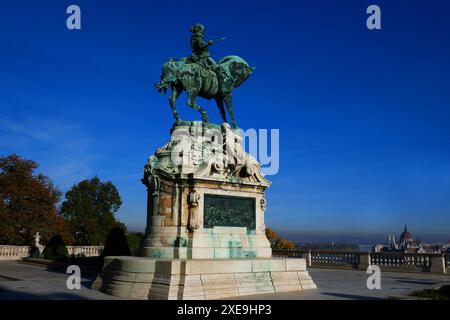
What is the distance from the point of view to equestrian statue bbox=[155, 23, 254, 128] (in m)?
17.7

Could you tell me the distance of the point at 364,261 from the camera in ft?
87.2

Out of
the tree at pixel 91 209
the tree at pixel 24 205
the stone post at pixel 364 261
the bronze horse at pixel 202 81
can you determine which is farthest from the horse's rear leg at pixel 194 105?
the tree at pixel 91 209

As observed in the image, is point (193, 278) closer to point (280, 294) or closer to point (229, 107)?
point (280, 294)

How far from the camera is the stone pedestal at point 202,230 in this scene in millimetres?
13742

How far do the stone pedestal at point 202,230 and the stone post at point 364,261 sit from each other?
36.6ft

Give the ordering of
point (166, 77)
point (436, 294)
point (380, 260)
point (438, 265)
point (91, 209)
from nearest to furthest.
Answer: point (436, 294) → point (166, 77) → point (438, 265) → point (380, 260) → point (91, 209)

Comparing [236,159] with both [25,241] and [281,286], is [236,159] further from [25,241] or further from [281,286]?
[25,241]

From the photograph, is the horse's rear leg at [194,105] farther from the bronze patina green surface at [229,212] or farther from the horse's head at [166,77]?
the bronze patina green surface at [229,212]

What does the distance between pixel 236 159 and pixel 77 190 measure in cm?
4084

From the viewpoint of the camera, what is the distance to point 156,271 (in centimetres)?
1380

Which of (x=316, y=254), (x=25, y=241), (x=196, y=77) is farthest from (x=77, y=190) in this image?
(x=196, y=77)

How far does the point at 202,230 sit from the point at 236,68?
7.43 metres

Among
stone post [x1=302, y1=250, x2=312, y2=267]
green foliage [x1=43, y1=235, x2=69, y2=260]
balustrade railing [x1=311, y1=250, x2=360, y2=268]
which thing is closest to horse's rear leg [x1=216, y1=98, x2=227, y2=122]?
balustrade railing [x1=311, y1=250, x2=360, y2=268]

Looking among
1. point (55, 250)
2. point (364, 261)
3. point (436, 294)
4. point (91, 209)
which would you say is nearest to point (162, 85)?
point (436, 294)
